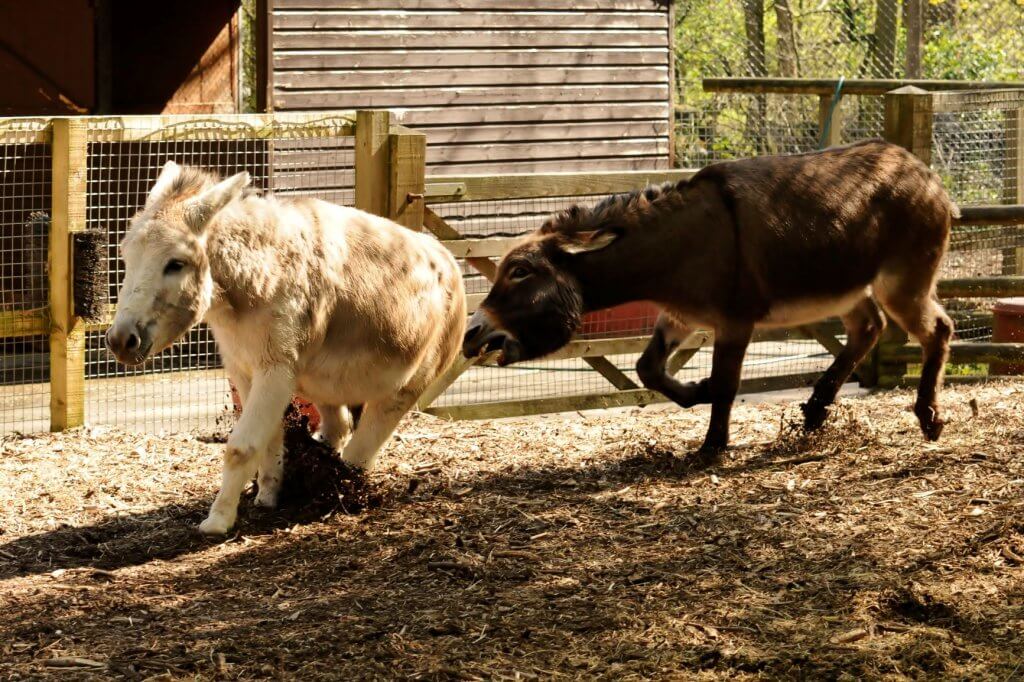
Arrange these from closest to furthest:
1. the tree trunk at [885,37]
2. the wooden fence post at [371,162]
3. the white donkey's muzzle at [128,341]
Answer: the white donkey's muzzle at [128,341] < the wooden fence post at [371,162] < the tree trunk at [885,37]

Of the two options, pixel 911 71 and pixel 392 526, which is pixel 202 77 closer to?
pixel 392 526

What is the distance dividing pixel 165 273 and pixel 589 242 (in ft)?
7.87

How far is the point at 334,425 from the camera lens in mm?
7082

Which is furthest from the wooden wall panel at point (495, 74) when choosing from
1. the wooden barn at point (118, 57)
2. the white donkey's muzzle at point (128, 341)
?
the white donkey's muzzle at point (128, 341)

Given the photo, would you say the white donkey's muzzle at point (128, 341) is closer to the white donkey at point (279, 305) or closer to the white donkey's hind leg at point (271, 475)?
the white donkey at point (279, 305)

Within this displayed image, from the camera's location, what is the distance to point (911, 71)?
19594mm

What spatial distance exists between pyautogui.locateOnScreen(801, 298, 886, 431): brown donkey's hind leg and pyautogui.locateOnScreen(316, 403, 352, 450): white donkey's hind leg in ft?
9.28

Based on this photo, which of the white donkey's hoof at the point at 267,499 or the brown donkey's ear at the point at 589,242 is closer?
the white donkey's hoof at the point at 267,499

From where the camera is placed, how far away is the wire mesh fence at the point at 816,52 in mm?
19766

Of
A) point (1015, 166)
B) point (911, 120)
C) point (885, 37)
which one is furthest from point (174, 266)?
point (885, 37)

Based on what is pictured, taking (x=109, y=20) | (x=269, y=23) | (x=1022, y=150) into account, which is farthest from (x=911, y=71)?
(x=109, y=20)

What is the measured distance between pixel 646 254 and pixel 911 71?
13.8 m

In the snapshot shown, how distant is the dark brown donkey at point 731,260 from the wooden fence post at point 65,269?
9.25ft

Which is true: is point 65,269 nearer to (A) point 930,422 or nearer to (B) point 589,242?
(B) point 589,242
